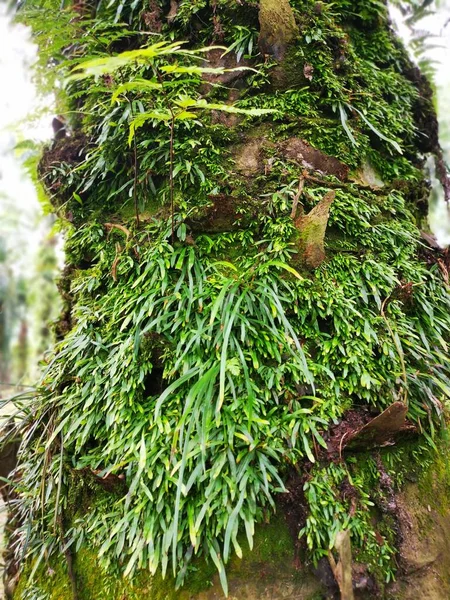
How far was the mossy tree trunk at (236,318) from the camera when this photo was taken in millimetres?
1415

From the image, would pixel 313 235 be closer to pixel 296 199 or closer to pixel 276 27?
pixel 296 199

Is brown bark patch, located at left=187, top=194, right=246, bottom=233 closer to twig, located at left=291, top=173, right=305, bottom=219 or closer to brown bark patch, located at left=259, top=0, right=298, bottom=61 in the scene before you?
twig, located at left=291, top=173, right=305, bottom=219

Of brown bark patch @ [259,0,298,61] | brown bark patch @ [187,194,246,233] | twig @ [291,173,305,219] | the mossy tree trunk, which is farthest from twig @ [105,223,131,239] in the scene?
brown bark patch @ [259,0,298,61]

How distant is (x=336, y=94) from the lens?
2.11 m

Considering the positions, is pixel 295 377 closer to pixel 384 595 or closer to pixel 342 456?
pixel 342 456

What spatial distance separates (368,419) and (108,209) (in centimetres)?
187

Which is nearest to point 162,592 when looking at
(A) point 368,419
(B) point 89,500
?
(B) point 89,500

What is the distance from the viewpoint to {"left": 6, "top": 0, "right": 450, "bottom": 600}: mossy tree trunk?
1.42 m

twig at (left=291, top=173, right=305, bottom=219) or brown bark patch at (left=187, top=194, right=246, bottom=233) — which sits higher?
brown bark patch at (left=187, top=194, right=246, bottom=233)

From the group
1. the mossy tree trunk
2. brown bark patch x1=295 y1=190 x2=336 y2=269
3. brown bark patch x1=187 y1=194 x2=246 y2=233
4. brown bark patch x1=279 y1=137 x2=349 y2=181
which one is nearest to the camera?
the mossy tree trunk

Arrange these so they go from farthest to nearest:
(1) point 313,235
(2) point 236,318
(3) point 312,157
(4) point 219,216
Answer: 1. (3) point 312,157
2. (4) point 219,216
3. (1) point 313,235
4. (2) point 236,318

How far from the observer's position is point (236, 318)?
1.62 m

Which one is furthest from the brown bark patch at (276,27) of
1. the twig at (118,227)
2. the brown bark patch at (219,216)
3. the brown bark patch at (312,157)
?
the twig at (118,227)

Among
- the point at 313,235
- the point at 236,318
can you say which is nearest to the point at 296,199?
the point at 313,235
